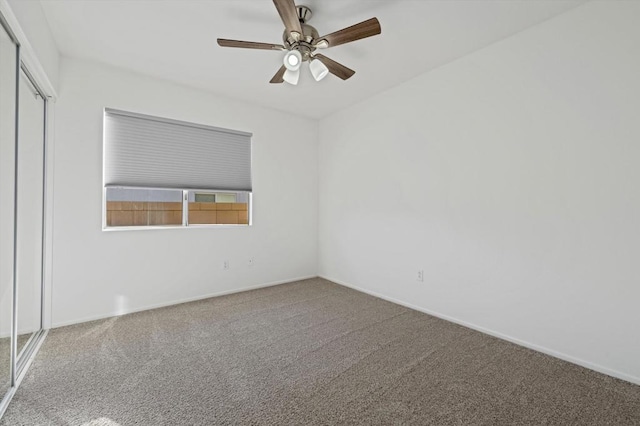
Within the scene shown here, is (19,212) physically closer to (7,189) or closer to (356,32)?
(7,189)

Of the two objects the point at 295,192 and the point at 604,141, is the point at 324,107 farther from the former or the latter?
the point at 604,141

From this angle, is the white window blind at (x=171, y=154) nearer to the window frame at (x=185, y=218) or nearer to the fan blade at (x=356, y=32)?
the window frame at (x=185, y=218)

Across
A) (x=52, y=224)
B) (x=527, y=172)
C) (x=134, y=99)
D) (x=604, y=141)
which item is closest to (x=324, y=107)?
(x=134, y=99)

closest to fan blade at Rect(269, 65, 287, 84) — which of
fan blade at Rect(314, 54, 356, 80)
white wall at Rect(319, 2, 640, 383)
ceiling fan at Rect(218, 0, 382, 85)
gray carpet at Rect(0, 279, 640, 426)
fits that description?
ceiling fan at Rect(218, 0, 382, 85)

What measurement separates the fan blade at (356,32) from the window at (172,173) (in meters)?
2.17

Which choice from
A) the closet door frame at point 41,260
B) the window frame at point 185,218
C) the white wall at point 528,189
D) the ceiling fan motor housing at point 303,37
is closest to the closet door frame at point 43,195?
the closet door frame at point 41,260

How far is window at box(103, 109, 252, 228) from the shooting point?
3.06m

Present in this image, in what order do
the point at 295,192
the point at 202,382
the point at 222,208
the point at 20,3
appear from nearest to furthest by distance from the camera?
the point at 20,3 < the point at 202,382 < the point at 222,208 < the point at 295,192

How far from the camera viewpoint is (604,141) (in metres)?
2.00

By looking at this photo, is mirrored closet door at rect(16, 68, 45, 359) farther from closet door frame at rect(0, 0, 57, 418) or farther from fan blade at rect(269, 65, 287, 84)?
fan blade at rect(269, 65, 287, 84)

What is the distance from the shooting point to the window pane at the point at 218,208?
143 inches

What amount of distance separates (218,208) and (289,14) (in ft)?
8.62

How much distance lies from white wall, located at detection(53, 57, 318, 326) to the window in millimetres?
115

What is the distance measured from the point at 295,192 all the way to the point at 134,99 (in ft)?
7.45
